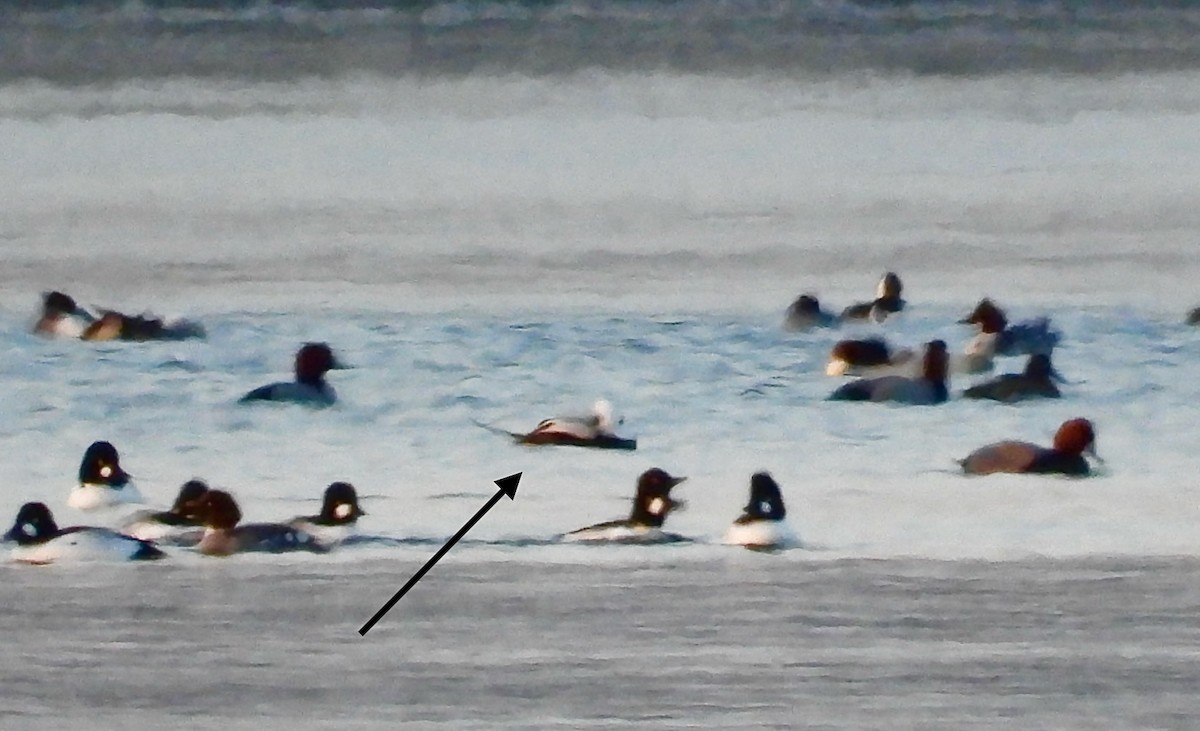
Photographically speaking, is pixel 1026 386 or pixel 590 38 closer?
pixel 1026 386

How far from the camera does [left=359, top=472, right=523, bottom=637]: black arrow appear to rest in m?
1.50

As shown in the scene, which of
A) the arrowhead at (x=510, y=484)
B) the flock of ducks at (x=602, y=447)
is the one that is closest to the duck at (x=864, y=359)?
the flock of ducks at (x=602, y=447)

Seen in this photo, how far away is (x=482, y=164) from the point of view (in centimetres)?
162

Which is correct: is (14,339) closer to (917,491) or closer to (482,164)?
(482,164)

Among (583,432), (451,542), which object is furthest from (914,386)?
(451,542)

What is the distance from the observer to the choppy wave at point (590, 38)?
165 cm

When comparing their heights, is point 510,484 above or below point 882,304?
below

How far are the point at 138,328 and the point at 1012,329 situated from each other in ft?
2.83

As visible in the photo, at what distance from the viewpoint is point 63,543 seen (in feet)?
4.96

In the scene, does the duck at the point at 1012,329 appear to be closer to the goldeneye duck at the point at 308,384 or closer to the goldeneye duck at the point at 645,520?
the goldeneye duck at the point at 645,520

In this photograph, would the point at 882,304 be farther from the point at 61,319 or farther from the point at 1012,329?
the point at 61,319

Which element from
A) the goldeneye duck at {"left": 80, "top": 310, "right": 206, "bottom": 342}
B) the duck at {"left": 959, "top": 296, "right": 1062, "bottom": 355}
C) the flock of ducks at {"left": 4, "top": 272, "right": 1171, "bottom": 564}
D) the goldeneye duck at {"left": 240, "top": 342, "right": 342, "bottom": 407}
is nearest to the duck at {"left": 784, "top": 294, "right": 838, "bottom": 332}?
the flock of ducks at {"left": 4, "top": 272, "right": 1171, "bottom": 564}

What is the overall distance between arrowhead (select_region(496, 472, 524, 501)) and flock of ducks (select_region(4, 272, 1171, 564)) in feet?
0.12

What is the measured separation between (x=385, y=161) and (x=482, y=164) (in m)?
0.10
